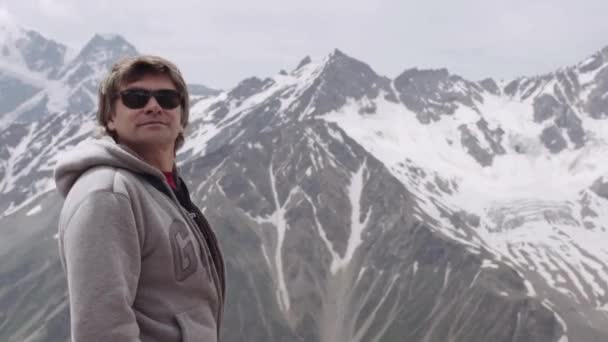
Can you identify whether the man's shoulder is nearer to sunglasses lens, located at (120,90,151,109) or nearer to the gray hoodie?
the gray hoodie

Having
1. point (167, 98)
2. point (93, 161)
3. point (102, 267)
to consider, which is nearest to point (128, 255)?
point (102, 267)

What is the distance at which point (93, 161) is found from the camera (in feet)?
22.8

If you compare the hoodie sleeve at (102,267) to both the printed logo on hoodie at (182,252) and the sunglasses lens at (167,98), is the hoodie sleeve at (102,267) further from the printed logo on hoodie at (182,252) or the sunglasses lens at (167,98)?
the sunglasses lens at (167,98)

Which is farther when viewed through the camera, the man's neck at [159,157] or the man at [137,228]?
the man's neck at [159,157]

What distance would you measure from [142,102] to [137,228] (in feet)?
4.53

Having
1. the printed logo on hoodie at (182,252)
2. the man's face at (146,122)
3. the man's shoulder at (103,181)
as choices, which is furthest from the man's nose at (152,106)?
the printed logo on hoodie at (182,252)

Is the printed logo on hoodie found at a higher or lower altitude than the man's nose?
lower

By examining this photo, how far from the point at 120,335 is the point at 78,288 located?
512 mm

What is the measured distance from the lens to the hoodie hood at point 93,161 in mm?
6965

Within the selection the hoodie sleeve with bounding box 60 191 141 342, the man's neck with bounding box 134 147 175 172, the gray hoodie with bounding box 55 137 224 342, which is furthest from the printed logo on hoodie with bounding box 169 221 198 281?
the man's neck with bounding box 134 147 175 172

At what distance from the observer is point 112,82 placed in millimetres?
7625

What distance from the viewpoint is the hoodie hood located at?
22.9 feet

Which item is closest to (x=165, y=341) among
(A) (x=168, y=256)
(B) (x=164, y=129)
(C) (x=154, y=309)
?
(C) (x=154, y=309)

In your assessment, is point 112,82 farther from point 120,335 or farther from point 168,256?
point 120,335
